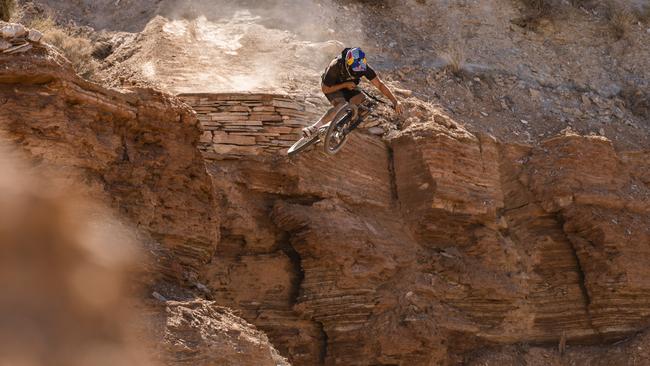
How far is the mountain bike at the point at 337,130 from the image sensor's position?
1342cm

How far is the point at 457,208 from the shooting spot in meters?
15.5

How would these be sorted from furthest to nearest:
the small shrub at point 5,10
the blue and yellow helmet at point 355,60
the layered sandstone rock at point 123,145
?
the small shrub at point 5,10 < the blue and yellow helmet at point 355,60 < the layered sandstone rock at point 123,145

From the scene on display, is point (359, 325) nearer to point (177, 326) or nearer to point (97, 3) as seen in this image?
point (177, 326)

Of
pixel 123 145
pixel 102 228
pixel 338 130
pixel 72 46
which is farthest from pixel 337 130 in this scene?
pixel 72 46

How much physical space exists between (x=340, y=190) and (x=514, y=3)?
9.48 m

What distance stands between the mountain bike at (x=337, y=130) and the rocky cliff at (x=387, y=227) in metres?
0.78

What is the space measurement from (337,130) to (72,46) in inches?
226

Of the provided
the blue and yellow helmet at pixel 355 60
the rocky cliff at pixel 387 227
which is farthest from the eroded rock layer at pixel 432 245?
the blue and yellow helmet at pixel 355 60

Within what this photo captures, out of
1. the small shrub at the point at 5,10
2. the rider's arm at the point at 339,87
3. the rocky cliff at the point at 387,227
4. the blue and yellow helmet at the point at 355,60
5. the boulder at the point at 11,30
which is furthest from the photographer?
the small shrub at the point at 5,10

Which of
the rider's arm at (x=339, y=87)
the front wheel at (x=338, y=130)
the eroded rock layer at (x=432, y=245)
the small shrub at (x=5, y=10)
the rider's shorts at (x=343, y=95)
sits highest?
the rider's arm at (x=339, y=87)

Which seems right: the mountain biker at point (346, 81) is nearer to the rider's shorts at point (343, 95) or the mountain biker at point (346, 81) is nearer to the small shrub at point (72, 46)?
the rider's shorts at point (343, 95)

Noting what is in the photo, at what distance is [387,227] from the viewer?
15.1 m

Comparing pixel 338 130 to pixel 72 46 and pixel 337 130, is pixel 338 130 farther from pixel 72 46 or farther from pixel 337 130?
pixel 72 46

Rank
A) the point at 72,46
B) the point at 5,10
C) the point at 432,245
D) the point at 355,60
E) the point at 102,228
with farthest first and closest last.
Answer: the point at 72,46 < the point at 5,10 < the point at 432,245 < the point at 355,60 < the point at 102,228
